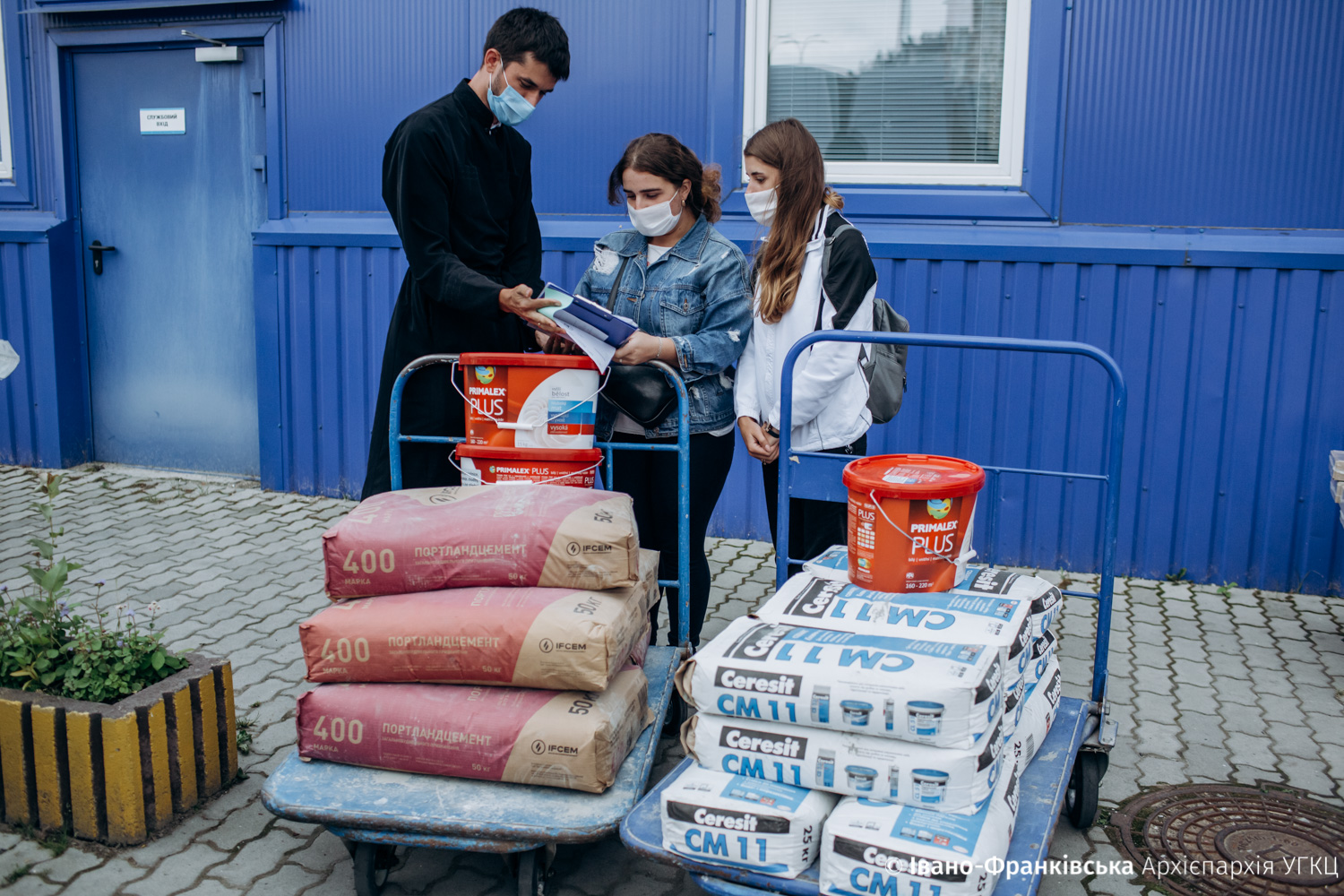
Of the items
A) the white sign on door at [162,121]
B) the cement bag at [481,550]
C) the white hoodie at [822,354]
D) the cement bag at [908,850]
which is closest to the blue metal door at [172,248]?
the white sign on door at [162,121]

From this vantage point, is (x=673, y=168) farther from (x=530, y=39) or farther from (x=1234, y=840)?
(x=1234, y=840)

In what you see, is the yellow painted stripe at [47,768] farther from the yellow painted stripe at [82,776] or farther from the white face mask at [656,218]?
the white face mask at [656,218]

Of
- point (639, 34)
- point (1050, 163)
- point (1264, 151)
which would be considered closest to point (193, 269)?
point (639, 34)

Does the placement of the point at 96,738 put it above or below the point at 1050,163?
below

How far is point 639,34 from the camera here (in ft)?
19.0

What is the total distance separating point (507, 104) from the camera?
3.59 metres

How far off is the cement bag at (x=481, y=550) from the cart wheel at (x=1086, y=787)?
1.43 m

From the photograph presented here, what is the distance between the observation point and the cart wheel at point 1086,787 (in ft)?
10.2

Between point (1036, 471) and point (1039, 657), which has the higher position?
point (1036, 471)

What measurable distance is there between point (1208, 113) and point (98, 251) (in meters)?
6.77

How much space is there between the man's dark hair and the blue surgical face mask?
65mm

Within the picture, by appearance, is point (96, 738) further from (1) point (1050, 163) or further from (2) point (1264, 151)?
(2) point (1264, 151)

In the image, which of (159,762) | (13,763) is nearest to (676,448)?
(159,762)

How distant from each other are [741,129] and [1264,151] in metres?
2.52
